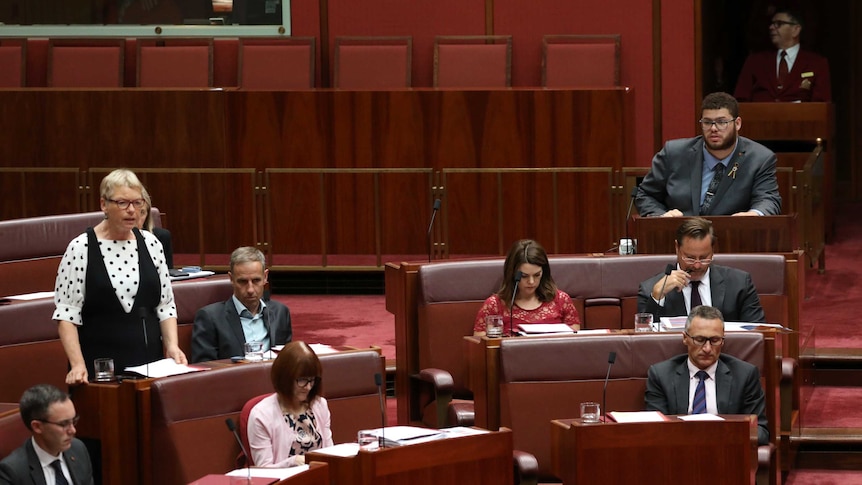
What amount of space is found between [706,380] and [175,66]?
5520 mm

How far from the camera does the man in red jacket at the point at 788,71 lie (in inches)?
385

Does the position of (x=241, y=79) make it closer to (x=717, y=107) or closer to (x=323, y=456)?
(x=717, y=107)

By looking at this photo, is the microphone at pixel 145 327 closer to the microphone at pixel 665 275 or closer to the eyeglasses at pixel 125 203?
the eyeglasses at pixel 125 203

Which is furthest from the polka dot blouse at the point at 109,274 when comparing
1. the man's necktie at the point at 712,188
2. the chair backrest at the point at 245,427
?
the man's necktie at the point at 712,188

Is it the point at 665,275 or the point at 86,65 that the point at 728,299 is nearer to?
the point at 665,275

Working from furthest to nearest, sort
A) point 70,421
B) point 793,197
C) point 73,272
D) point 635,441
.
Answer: point 793,197 → point 73,272 → point 635,441 → point 70,421

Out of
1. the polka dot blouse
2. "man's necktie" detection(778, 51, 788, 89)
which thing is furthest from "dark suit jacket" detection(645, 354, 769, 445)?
"man's necktie" detection(778, 51, 788, 89)

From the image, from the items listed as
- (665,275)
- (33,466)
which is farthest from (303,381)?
(665,275)

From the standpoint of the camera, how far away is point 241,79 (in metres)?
9.79

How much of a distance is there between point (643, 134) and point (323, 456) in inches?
225

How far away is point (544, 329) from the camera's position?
565 centimetres

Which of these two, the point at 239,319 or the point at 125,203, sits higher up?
the point at 125,203

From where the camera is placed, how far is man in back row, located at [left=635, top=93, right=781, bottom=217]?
6.41 metres

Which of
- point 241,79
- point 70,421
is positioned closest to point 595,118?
point 241,79
